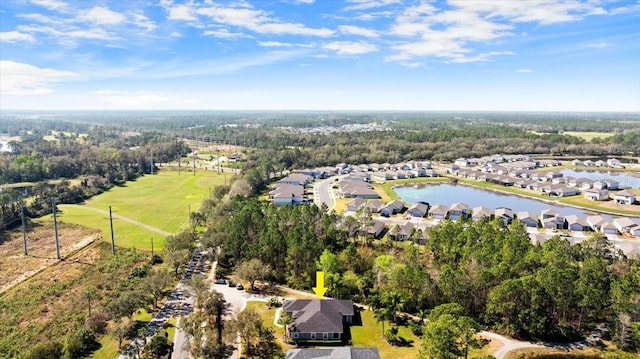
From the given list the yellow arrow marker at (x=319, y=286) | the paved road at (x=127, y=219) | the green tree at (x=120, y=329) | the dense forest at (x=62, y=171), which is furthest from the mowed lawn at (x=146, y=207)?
the yellow arrow marker at (x=319, y=286)

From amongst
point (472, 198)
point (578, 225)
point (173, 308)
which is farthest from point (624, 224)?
point (173, 308)

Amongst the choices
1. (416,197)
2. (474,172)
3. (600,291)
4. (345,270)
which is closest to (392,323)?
(345,270)

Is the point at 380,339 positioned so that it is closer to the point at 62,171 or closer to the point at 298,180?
the point at 298,180

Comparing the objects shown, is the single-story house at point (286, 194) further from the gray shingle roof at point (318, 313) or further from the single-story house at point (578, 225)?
the single-story house at point (578, 225)

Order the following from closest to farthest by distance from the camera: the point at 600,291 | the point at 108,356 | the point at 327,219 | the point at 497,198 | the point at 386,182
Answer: the point at 108,356 → the point at 600,291 → the point at 327,219 → the point at 497,198 → the point at 386,182

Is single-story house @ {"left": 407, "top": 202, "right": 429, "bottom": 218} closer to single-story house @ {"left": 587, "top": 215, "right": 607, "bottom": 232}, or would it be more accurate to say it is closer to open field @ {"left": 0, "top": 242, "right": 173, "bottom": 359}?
single-story house @ {"left": 587, "top": 215, "right": 607, "bottom": 232}

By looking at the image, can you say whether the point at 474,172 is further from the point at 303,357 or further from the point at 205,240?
the point at 303,357
